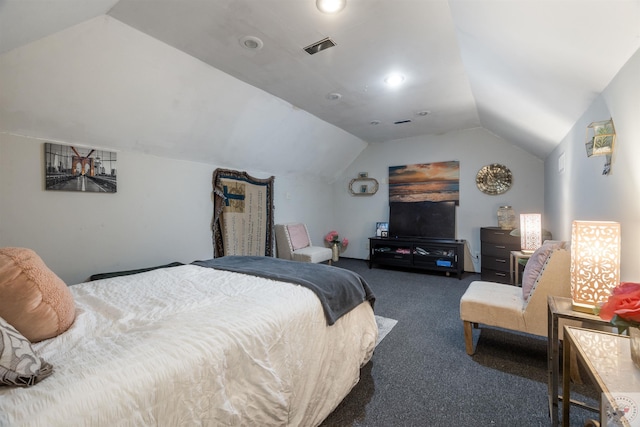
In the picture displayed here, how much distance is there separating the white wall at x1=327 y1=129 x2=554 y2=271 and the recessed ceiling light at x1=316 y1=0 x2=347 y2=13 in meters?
3.78

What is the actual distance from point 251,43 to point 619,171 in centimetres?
260

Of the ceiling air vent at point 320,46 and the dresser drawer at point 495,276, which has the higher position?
the ceiling air vent at point 320,46

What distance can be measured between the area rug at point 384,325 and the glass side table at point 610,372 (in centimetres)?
138

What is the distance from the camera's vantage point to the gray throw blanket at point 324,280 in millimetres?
1615

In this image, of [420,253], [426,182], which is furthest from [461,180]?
[420,253]

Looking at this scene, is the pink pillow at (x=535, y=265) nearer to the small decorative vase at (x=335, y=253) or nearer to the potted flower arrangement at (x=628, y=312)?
the potted flower arrangement at (x=628, y=312)

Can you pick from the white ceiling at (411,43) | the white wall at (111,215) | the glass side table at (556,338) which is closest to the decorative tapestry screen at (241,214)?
the white wall at (111,215)

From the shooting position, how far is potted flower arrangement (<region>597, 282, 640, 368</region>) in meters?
0.83

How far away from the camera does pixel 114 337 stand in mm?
1059

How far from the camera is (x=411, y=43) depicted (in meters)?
2.12

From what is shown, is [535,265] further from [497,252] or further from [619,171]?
[497,252]

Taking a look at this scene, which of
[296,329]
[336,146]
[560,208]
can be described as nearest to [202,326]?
[296,329]

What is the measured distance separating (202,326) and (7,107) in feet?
7.89

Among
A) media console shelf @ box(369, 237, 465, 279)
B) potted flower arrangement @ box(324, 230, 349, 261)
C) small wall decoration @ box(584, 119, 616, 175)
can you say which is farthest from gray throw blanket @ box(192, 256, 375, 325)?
Result: potted flower arrangement @ box(324, 230, 349, 261)
